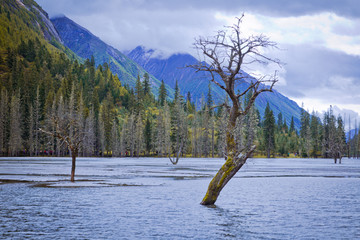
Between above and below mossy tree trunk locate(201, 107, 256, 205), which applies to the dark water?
below

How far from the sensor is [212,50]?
60.6ft

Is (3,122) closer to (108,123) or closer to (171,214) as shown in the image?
(108,123)

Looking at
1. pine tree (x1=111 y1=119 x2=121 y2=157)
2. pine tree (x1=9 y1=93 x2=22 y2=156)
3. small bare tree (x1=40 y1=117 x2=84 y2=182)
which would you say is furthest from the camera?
pine tree (x1=111 y1=119 x2=121 y2=157)

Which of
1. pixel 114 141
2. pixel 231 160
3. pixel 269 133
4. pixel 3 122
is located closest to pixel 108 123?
pixel 114 141

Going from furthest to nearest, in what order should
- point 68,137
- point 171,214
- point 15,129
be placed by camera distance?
point 15,129, point 68,137, point 171,214

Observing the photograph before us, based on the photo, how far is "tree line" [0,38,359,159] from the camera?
122188 millimetres

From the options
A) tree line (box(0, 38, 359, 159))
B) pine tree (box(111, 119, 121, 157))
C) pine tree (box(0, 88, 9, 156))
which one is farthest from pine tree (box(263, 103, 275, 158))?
pine tree (box(0, 88, 9, 156))

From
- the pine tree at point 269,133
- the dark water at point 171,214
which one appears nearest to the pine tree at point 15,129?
the pine tree at point 269,133

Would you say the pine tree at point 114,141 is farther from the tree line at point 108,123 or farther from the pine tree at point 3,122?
the pine tree at point 3,122

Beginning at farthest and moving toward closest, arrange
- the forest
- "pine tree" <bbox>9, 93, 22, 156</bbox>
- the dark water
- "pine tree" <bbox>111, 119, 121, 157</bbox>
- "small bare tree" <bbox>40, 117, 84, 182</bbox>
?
1. "pine tree" <bbox>111, 119, 121, 157</bbox>
2. the forest
3. "pine tree" <bbox>9, 93, 22, 156</bbox>
4. "small bare tree" <bbox>40, 117, 84, 182</bbox>
5. the dark water

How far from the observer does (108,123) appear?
150000 millimetres

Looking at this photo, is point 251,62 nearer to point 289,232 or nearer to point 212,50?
point 212,50

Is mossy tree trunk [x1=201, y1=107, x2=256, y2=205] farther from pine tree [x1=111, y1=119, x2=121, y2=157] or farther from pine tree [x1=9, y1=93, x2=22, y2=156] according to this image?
pine tree [x1=111, y1=119, x2=121, y2=157]

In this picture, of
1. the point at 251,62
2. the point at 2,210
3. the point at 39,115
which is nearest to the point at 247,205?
the point at 251,62
